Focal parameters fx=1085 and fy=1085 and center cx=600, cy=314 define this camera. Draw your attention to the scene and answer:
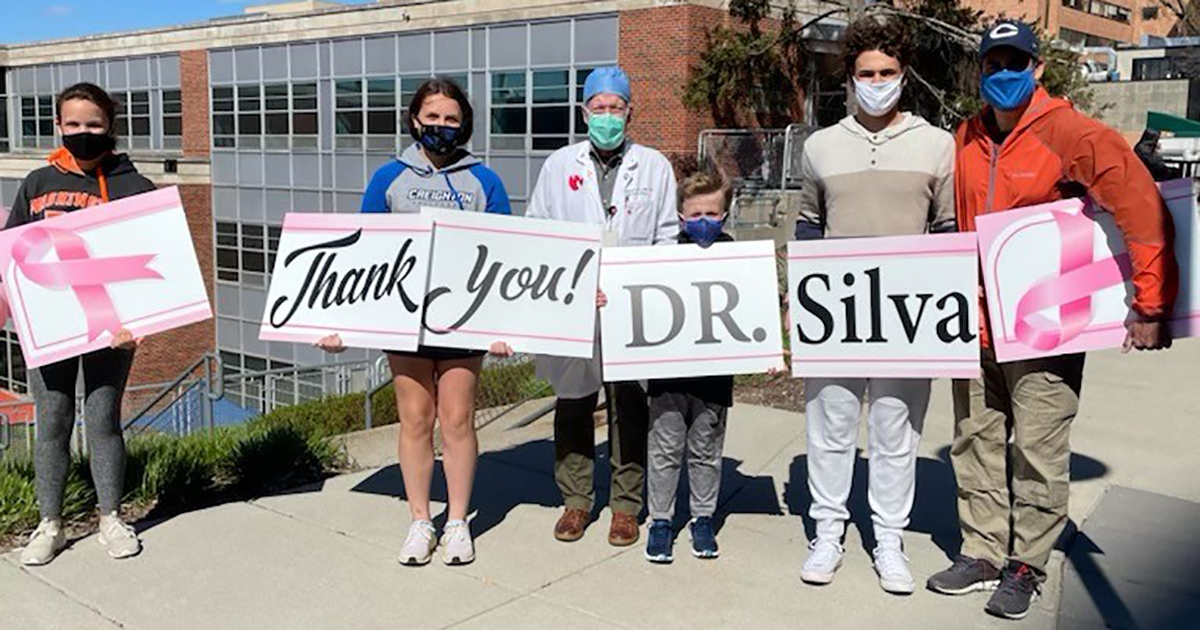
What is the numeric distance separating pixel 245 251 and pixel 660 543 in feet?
103

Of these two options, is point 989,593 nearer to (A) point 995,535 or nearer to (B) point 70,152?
(A) point 995,535

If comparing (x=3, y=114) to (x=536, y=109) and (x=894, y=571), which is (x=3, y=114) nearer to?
(x=536, y=109)

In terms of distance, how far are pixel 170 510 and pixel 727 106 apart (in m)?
20.3

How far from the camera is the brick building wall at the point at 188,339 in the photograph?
3481 centimetres

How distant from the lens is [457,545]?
472cm

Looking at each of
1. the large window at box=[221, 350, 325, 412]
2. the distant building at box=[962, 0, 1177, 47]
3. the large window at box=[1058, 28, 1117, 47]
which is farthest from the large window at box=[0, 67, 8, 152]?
the large window at box=[1058, 28, 1117, 47]

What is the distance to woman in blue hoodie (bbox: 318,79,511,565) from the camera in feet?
15.3

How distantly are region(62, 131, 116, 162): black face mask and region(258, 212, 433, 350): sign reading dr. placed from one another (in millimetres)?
828

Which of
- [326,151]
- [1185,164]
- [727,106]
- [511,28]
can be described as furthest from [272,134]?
[1185,164]

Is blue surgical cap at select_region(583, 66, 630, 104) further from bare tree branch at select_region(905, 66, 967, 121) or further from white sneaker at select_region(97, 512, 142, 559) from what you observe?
bare tree branch at select_region(905, 66, 967, 121)

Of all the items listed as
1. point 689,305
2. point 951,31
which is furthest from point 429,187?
point 951,31

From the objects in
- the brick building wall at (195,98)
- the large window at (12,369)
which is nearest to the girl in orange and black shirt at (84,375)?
the brick building wall at (195,98)

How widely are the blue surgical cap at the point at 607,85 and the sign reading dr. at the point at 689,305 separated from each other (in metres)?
0.68

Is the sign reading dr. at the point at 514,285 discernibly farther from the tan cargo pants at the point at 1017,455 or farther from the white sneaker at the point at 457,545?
the tan cargo pants at the point at 1017,455
